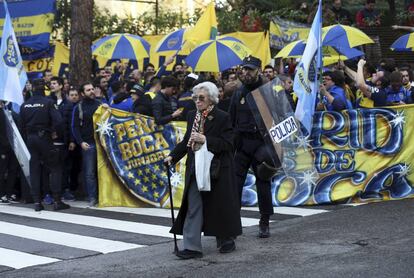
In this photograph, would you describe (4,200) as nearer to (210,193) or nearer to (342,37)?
(342,37)

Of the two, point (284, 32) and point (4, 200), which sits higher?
point (284, 32)

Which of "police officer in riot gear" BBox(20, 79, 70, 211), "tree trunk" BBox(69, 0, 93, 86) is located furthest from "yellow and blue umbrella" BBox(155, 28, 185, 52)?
"police officer in riot gear" BBox(20, 79, 70, 211)

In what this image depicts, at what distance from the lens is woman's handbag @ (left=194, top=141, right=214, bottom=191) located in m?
8.19

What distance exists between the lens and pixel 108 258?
8.59 metres

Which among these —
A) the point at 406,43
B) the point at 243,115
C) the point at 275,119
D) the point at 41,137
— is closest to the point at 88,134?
the point at 41,137

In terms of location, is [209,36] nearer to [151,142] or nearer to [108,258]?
[151,142]

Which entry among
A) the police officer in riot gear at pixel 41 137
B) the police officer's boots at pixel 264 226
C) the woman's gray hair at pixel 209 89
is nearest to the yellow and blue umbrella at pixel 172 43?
the police officer in riot gear at pixel 41 137

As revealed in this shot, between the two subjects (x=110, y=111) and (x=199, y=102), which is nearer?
(x=199, y=102)

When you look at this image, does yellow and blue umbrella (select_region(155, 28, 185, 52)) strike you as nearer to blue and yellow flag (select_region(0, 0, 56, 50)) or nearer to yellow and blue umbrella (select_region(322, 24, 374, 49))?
blue and yellow flag (select_region(0, 0, 56, 50))

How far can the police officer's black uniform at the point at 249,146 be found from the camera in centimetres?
918

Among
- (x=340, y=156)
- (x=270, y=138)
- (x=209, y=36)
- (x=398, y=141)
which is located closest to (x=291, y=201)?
(x=340, y=156)

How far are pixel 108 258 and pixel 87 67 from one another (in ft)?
26.2

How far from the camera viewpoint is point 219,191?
834cm

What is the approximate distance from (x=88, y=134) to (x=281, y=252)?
16.7ft
